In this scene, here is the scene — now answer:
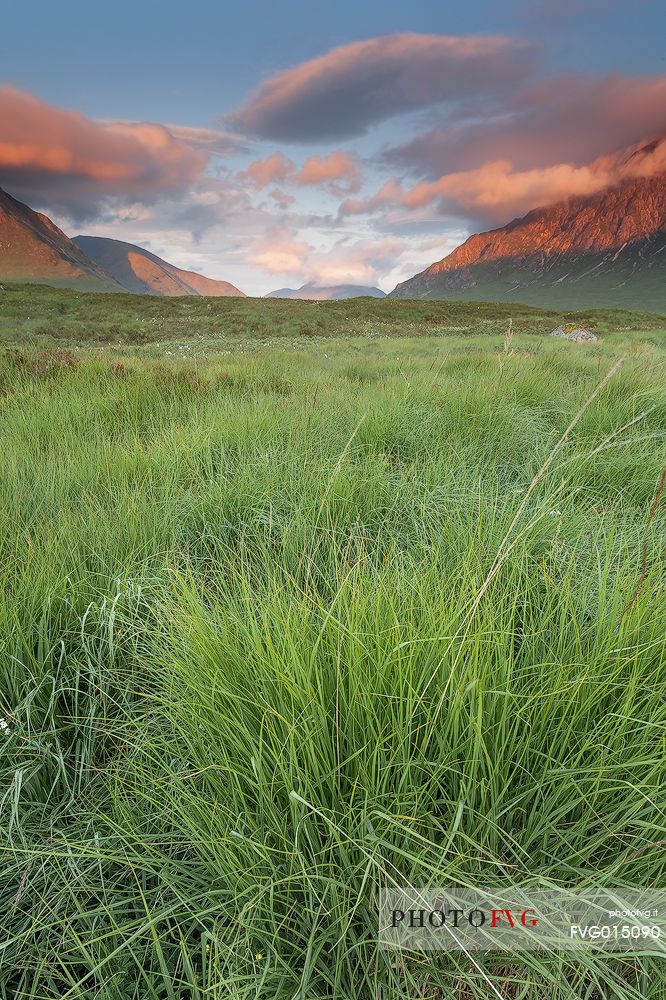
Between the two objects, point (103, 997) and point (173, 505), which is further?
point (173, 505)

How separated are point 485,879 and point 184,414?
4.90 meters

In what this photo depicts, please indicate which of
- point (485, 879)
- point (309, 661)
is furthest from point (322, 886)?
point (309, 661)

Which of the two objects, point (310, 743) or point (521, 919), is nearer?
point (521, 919)

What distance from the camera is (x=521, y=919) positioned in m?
0.88

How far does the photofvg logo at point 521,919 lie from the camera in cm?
85

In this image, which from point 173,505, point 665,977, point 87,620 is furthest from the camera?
point 173,505

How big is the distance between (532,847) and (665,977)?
0.92ft

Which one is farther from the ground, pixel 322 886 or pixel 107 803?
pixel 322 886

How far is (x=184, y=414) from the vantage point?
5.10 m

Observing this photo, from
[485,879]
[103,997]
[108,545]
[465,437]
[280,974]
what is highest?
[465,437]

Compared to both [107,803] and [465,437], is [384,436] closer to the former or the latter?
[465,437]

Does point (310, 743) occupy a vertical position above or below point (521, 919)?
above

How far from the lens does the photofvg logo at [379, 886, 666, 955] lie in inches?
33.3

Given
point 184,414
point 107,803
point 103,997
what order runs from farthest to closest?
point 184,414 → point 107,803 → point 103,997
